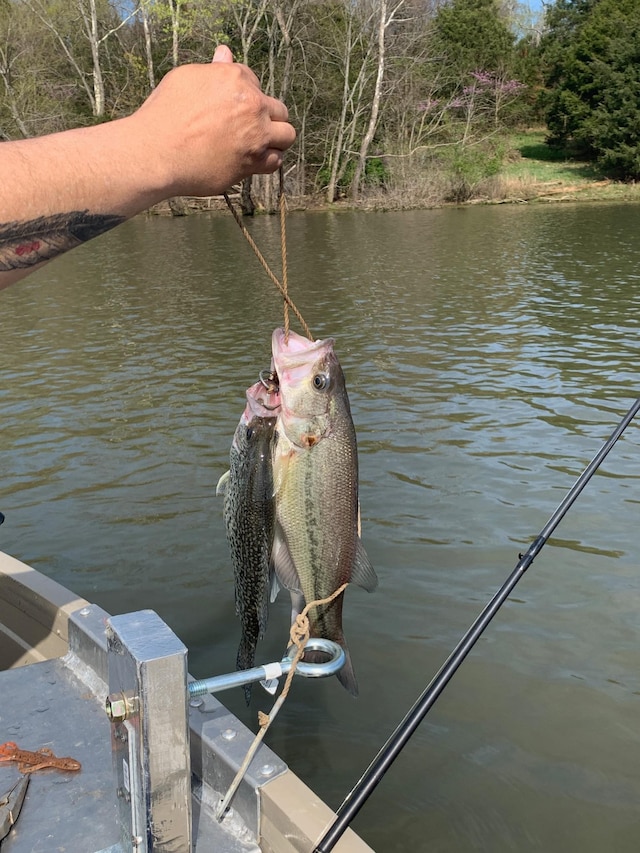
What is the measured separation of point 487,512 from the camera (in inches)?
284

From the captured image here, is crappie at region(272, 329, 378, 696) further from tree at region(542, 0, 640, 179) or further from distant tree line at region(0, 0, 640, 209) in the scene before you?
tree at region(542, 0, 640, 179)

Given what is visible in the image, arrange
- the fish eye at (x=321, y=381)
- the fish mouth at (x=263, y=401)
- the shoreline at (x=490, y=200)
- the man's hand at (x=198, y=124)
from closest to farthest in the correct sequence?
the man's hand at (x=198, y=124), the fish eye at (x=321, y=381), the fish mouth at (x=263, y=401), the shoreline at (x=490, y=200)

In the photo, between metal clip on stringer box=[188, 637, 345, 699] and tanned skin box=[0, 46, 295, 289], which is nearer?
tanned skin box=[0, 46, 295, 289]

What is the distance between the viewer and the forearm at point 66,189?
1.65 m

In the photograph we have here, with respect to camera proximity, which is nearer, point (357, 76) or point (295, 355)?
point (295, 355)

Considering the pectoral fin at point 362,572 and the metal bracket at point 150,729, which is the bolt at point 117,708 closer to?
the metal bracket at point 150,729

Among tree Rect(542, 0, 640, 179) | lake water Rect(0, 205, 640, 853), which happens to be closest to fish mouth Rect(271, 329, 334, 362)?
lake water Rect(0, 205, 640, 853)

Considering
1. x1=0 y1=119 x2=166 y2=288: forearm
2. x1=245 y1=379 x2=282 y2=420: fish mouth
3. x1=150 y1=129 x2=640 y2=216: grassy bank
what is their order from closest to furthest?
x1=0 y1=119 x2=166 y2=288: forearm
x1=245 y1=379 x2=282 y2=420: fish mouth
x1=150 y1=129 x2=640 y2=216: grassy bank

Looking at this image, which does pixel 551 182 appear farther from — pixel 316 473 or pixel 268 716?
pixel 268 716

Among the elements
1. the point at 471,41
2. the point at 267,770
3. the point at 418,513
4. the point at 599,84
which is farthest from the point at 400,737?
the point at 471,41

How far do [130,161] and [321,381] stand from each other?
1.09 m

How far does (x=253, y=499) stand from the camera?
9.45 ft

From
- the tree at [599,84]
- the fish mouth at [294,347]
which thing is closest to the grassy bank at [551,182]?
the tree at [599,84]

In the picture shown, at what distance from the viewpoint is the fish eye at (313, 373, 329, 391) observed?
106 inches
